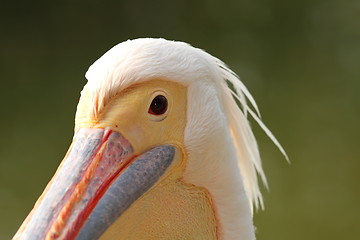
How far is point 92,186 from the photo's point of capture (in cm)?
131

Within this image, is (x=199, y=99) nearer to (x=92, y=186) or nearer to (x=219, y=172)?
(x=219, y=172)

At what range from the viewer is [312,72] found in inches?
206

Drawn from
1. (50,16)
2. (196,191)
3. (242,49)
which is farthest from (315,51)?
(196,191)

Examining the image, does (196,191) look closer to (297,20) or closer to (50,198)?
(50,198)

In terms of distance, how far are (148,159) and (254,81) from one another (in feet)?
12.8

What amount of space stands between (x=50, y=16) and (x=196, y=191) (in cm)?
450

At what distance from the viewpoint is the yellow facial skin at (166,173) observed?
1390mm

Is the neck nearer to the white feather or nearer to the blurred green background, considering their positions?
the white feather

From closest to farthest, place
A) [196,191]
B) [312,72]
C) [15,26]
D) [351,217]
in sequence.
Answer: [196,191] → [351,217] → [312,72] → [15,26]

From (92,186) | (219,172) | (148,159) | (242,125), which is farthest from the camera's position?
(242,125)

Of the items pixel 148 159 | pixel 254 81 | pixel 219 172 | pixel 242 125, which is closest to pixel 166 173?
pixel 148 159

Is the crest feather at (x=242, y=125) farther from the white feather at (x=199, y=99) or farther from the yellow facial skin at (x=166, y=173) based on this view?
the yellow facial skin at (x=166, y=173)

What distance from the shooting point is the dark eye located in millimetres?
1432

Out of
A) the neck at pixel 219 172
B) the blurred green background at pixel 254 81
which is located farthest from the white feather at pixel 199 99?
the blurred green background at pixel 254 81
